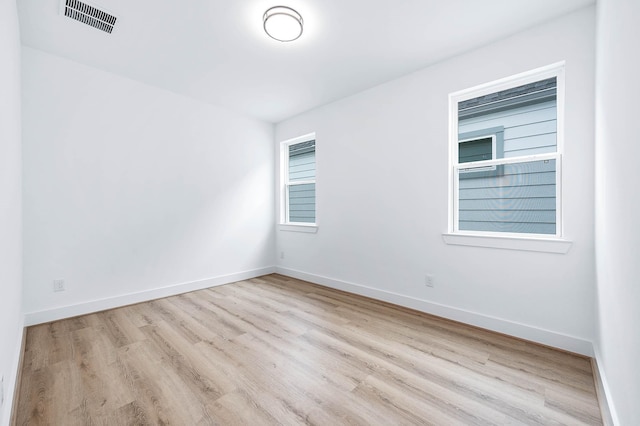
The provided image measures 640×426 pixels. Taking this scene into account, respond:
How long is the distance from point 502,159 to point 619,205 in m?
1.36

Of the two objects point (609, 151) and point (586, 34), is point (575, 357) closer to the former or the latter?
point (609, 151)

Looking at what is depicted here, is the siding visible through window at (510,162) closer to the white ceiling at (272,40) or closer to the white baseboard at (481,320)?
the white ceiling at (272,40)

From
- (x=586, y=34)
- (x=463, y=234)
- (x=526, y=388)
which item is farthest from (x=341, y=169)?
(x=526, y=388)

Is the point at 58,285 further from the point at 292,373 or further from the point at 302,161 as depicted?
the point at 302,161

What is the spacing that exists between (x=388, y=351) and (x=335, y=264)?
5.88 feet

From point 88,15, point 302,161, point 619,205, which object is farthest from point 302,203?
point 619,205

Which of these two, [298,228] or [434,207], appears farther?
[298,228]

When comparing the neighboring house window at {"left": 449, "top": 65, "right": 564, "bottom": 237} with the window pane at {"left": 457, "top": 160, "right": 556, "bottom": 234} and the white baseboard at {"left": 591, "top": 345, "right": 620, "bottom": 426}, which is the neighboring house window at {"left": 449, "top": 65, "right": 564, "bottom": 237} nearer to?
the window pane at {"left": 457, "top": 160, "right": 556, "bottom": 234}

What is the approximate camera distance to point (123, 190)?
10.5 feet

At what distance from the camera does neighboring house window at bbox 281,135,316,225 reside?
14.7ft

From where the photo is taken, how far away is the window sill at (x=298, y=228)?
13.8 feet

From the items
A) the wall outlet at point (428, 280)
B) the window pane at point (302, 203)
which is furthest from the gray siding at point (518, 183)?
the window pane at point (302, 203)

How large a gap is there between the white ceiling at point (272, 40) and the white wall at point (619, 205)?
2.83 feet

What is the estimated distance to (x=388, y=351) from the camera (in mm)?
2154
